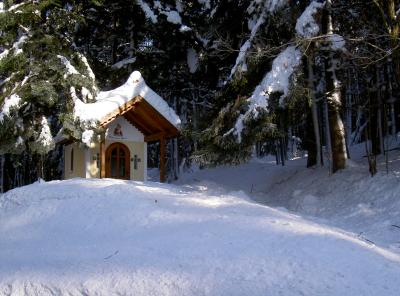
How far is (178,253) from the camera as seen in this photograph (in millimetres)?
5684

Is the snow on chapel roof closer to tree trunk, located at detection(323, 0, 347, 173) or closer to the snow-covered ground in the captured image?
tree trunk, located at detection(323, 0, 347, 173)

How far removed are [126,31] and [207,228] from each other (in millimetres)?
16131

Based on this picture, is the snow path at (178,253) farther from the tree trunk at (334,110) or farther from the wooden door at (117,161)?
the wooden door at (117,161)

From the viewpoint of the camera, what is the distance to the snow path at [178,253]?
485 cm

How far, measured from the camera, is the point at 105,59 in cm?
2375

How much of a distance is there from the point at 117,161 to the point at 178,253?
10.5 m

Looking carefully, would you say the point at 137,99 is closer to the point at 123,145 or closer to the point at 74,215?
the point at 123,145

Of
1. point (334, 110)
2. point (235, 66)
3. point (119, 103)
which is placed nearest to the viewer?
point (235, 66)

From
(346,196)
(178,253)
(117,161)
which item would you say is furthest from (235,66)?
(178,253)

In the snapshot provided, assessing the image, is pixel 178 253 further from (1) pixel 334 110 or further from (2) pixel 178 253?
(1) pixel 334 110

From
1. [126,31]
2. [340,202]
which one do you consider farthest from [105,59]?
[340,202]

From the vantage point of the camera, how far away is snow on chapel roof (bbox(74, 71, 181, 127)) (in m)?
13.8

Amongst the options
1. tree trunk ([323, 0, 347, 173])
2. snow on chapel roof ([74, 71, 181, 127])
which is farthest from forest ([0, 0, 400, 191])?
snow on chapel roof ([74, 71, 181, 127])

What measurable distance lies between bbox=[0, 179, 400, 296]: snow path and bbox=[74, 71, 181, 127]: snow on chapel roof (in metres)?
5.66
